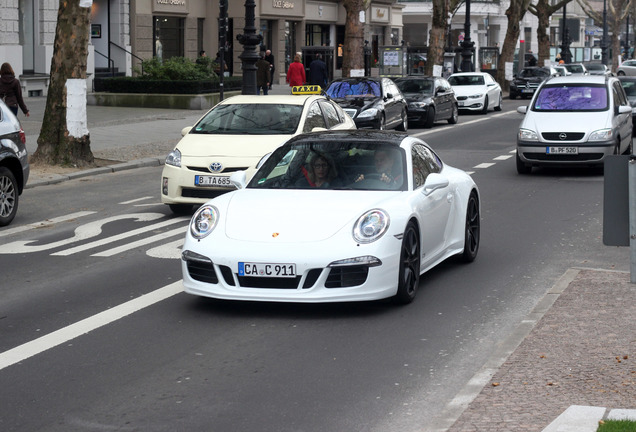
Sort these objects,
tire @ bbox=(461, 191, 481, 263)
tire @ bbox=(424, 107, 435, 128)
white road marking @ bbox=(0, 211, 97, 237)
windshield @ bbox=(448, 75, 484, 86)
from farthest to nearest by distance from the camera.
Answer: windshield @ bbox=(448, 75, 484, 86) < tire @ bbox=(424, 107, 435, 128) < white road marking @ bbox=(0, 211, 97, 237) < tire @ bbox=(461, 191, 481, 263)

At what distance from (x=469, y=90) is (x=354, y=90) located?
11.8 m

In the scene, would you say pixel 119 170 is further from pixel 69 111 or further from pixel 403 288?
pixel 403 288

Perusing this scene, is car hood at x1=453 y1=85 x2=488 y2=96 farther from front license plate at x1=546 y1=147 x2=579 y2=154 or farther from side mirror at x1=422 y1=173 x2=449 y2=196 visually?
side mirror at x1=422 y1=173 x2=449 y2=196

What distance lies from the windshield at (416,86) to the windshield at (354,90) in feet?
15.3

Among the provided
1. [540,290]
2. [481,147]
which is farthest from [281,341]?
[481,147]

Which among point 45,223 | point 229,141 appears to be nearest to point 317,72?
point 229,141

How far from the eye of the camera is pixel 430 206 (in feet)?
31.2

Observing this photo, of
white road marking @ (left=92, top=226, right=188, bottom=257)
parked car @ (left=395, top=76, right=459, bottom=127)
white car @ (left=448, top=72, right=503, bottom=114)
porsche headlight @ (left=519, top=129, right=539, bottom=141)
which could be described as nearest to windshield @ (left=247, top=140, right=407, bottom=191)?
white road marking @ (left=92, top=226, right=188, bottom=257)

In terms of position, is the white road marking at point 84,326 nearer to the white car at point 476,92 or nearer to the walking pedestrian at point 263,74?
the walking pedestrian at point 263,74

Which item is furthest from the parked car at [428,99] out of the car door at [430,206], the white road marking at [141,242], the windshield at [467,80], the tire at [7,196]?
the car door at [430,206]

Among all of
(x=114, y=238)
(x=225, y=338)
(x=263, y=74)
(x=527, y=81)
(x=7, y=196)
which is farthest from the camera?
(x=527, y=81)

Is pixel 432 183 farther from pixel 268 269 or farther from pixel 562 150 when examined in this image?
pixel 562 150

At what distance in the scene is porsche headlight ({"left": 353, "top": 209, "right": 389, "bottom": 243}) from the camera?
8422mm

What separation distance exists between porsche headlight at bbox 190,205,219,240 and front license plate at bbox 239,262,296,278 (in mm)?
537
